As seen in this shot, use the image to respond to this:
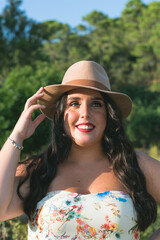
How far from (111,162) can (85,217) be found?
17.4 inches

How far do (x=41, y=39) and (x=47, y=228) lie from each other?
23144 mm

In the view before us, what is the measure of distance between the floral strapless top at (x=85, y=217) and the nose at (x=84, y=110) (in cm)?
43

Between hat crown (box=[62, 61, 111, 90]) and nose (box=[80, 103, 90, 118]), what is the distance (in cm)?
15

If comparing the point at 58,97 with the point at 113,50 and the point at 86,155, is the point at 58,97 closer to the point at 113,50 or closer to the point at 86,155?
the point at 86,155

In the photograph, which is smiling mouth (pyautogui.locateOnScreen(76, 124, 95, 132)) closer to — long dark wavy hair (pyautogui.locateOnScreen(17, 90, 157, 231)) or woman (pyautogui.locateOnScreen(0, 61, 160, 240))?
woman (pyautogui.locateOnScreen(0, 61, 160, 240))

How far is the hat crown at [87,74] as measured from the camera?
1970mm

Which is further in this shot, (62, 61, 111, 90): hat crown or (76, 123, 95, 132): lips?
(62, 61, 111, 90): hat crown

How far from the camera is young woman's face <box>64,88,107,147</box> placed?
1.86m

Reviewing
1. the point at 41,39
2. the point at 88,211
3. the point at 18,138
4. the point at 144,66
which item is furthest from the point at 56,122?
the point at 144,66

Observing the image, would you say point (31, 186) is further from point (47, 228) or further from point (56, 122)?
point (56, 122)

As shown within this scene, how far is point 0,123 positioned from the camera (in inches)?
152

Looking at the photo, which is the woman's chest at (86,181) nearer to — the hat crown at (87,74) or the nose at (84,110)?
the nose at (84,110)

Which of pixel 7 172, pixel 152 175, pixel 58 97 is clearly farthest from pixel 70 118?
pixel 152 175

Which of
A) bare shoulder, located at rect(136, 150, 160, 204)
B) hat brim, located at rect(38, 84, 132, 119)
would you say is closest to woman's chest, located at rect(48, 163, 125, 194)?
bare shoulder, located at rect(136, 150, 160, 204)
